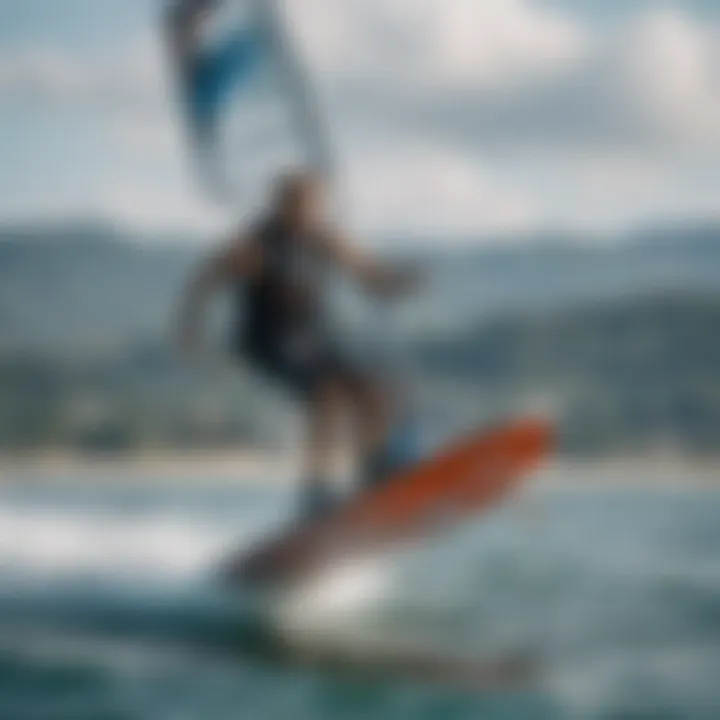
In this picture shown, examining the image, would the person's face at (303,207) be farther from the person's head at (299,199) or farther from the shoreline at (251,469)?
the shoreline at (251,469)

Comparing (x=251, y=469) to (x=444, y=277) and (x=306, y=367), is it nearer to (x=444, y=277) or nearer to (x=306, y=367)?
(x=306, y=367)

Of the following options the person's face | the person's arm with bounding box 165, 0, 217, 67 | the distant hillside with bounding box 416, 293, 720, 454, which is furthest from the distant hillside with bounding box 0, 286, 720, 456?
the person's arm with bounding box 165, 0, 217, 67

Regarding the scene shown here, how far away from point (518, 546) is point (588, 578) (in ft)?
0.26

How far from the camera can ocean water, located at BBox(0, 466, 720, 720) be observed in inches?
60.1

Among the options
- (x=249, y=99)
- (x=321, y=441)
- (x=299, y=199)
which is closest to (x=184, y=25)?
(x=249, y=99)

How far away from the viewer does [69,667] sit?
62.2 inches

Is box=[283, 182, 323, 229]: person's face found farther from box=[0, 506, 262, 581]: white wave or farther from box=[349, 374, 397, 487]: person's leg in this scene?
box=[0, 506, 262, 581]: white wave

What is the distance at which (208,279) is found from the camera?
1610 millimetres

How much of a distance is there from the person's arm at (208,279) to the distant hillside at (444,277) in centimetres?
2

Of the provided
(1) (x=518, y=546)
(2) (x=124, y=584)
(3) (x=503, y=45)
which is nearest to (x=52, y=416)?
(2) (x=124, y=584)

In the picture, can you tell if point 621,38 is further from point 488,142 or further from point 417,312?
point 417,312

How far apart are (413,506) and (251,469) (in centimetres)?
18

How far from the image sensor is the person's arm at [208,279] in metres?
1.60

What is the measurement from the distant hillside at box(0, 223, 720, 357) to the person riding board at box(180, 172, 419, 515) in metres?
0.05
